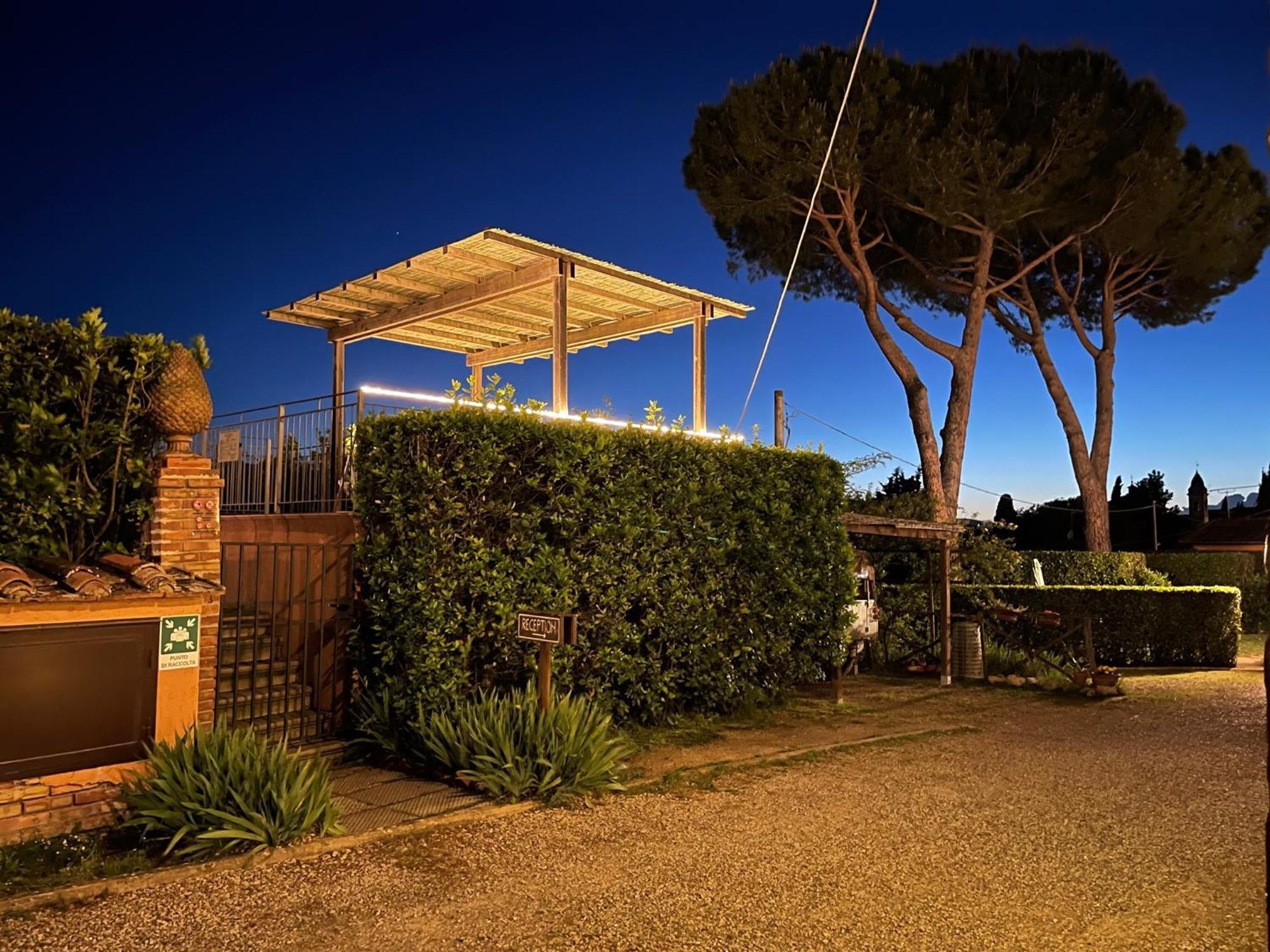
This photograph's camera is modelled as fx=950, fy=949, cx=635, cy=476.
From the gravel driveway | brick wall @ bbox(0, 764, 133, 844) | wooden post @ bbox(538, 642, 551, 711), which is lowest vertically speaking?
the gravel driveway

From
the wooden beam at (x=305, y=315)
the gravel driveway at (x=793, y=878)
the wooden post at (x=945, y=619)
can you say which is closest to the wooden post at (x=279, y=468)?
the wooden beam at (x=305, y=315)

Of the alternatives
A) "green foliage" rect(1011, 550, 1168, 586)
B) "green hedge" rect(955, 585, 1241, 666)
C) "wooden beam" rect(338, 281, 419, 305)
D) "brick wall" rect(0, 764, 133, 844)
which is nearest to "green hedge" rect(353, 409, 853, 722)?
"brick wall" rect(0, 764, 133, 844)

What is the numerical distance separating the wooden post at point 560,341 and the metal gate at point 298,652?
434 cm

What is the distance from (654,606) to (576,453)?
1.79 meters

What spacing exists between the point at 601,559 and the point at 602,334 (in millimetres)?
6944

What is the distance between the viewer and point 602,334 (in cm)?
1491

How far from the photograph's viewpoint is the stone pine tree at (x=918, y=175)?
20203 mm

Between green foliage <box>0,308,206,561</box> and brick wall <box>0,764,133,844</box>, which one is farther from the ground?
green foliage <box>0,308,206,561</box>

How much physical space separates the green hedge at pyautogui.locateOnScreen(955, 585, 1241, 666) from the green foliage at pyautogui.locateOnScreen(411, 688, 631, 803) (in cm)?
1004

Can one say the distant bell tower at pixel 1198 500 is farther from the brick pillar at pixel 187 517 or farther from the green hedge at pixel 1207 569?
the brick pillar at pixel 187 517

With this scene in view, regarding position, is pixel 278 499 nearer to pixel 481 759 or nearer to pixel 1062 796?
pixel 481 759

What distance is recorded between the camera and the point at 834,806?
264 inches

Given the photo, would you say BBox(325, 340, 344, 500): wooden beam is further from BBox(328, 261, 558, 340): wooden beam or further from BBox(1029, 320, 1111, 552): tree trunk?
BBox(1029, 320, 1111, 552): tree trunk

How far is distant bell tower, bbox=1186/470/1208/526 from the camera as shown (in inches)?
1597
